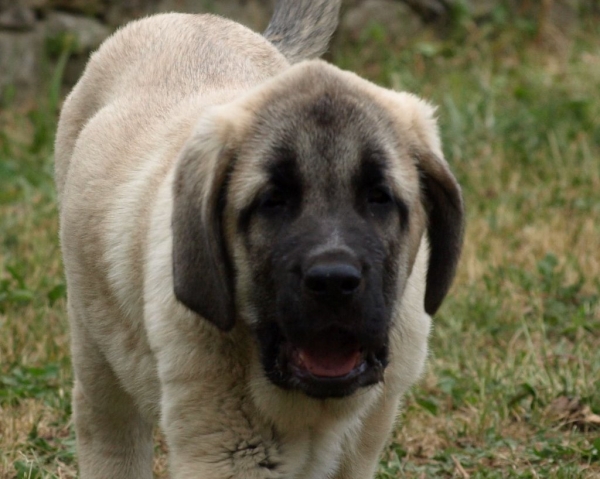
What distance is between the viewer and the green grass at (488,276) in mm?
4824

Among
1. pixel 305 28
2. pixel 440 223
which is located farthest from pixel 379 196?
pixel 305 28

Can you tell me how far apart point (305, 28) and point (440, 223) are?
88.1 inches

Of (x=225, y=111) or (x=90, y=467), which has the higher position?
(x=225, y=111)

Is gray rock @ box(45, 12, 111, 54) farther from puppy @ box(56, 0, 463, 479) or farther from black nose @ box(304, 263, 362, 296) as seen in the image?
black nose @ box(304, 263, 362, 296)

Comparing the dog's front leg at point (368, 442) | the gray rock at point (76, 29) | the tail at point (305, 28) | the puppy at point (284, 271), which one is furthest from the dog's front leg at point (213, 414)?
the gray rock at point (76, 29)

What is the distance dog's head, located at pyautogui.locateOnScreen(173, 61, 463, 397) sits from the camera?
10.8ft

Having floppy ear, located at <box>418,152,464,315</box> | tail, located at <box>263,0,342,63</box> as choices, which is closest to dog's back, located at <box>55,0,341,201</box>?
tail, located at <box>263,0,342,63</box>

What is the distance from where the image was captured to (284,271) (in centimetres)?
328

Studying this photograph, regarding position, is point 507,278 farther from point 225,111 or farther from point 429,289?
point 225,111

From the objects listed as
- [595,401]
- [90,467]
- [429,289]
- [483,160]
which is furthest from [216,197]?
[483,160]

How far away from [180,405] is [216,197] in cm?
62

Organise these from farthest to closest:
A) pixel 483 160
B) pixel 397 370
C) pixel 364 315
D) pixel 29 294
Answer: pixel 483 160 < pixel 29 294 < pixel 397 370 < pixel 364 315

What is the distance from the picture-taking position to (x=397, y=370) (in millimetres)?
3770

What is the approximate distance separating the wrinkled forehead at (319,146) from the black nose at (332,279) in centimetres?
27
